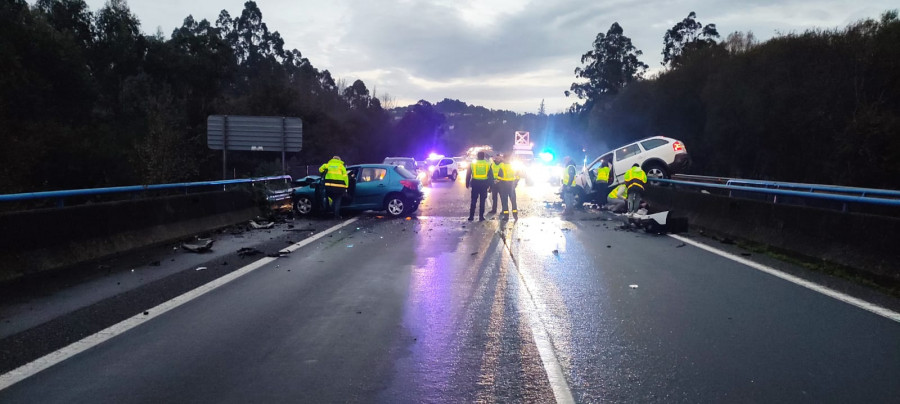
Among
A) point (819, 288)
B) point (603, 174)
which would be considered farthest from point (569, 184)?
point (819, 288)

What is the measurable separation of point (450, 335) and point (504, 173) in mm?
12811

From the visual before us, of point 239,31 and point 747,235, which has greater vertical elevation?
point 239,31

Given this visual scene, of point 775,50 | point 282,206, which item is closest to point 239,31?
point 775,50

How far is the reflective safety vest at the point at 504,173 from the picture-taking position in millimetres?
18203

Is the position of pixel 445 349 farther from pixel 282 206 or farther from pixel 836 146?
pixel 836 146

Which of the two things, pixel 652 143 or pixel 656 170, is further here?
pixel 652 143

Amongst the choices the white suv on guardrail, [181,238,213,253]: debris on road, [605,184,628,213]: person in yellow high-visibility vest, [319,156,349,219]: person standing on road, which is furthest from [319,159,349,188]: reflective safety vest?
the white suv on guardrail

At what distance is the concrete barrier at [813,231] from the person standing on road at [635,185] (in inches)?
53.1

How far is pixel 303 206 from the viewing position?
1825 centimetres

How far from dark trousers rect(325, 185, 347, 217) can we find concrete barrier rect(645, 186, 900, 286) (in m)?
8.77

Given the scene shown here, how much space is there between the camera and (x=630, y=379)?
4.61m

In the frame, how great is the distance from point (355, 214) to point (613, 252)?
9.72 metres

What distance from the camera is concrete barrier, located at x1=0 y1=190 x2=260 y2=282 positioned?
834 centimetres

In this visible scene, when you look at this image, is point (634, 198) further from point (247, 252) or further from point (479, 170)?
point (247, 252)
